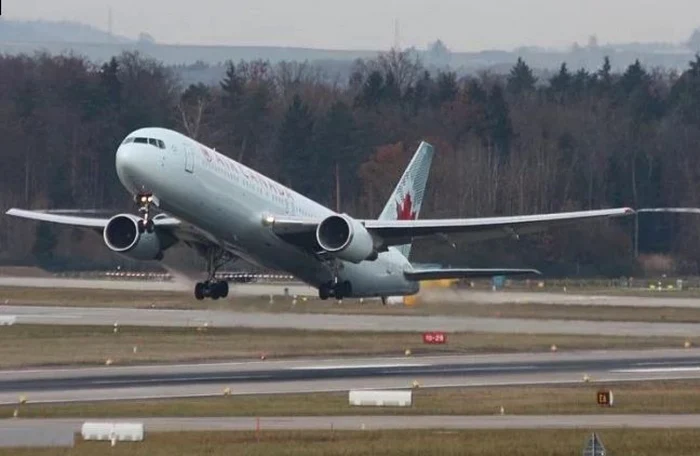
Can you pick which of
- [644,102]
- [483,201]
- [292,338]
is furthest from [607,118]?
[292,338]

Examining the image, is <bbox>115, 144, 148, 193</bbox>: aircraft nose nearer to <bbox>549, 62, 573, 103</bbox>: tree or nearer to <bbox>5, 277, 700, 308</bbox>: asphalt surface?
<bbox>5, 277, 700, 308</bbox>: asphalt surface

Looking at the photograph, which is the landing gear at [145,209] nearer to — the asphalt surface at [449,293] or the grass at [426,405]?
the grass at [426,405]

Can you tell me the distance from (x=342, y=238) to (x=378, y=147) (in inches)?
2528

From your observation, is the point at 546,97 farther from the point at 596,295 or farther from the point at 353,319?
the point at 353,319

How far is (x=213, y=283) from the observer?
59406 millimetres

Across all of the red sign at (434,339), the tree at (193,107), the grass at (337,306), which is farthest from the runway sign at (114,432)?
the tree at (193,107)

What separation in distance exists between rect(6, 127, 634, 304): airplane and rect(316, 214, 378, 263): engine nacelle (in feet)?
0.10

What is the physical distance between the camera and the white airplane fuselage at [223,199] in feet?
168

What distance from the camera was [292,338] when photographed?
215ft

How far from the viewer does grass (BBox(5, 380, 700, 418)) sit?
43656 mm

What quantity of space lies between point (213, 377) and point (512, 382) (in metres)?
8.52

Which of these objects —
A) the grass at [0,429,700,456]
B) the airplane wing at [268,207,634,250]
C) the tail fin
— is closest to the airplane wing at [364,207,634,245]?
the airplane wing at [268,207,634,250]

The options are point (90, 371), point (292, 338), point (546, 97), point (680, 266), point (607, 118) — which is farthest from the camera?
point (546, 97)

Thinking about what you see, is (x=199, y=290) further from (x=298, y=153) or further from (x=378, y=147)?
(x=378, y=147)
